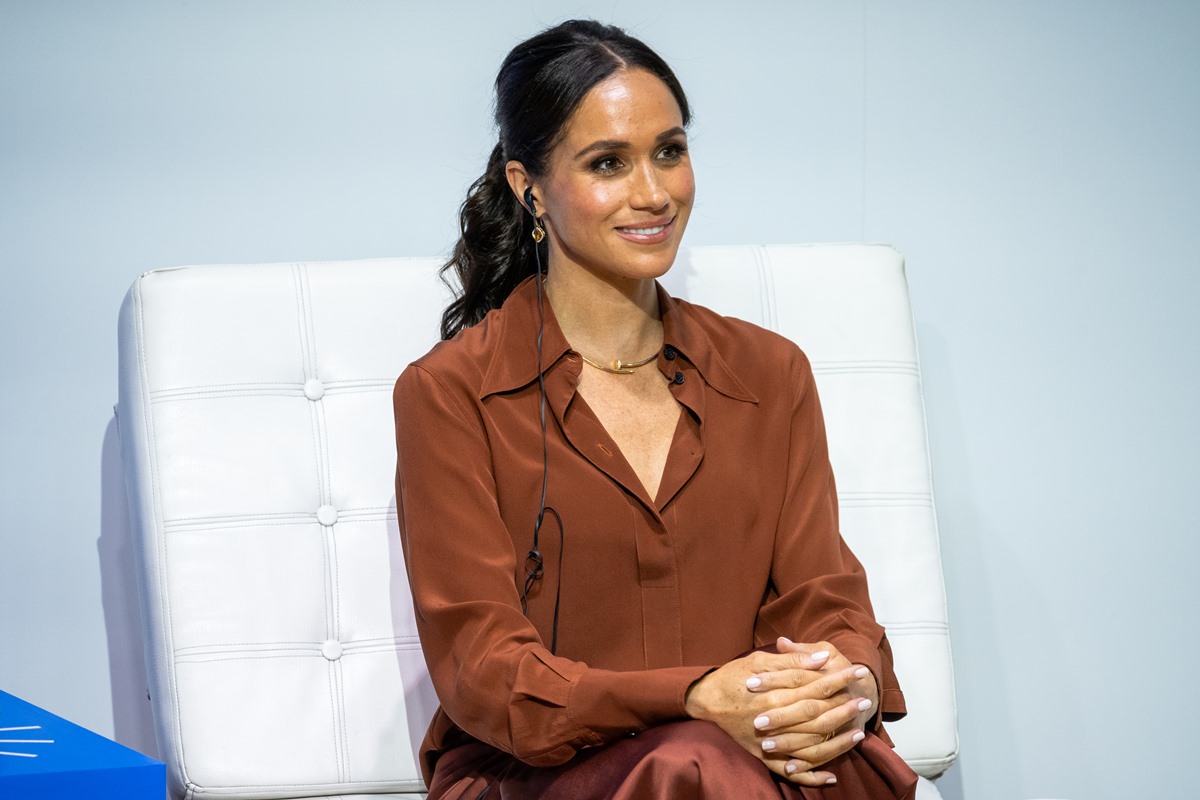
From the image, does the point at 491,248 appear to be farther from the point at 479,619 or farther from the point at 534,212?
the point at 479,619

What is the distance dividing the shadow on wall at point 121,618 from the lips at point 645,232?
42.7 inches

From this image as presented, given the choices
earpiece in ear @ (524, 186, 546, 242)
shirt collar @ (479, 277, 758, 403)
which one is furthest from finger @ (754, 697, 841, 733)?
earpiece in ear @ (524, 186, 546, 242)

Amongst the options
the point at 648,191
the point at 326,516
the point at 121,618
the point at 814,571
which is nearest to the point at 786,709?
the point at 814,571

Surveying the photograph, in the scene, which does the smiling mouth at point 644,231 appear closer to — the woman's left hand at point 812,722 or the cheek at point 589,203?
the cheek at point 589,203

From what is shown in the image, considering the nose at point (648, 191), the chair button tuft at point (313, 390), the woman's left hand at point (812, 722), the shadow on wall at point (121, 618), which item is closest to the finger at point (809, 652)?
the woman's left hand at point (812, 722)

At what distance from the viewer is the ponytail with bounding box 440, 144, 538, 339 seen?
214 cm

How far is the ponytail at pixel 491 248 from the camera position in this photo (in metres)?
2.14

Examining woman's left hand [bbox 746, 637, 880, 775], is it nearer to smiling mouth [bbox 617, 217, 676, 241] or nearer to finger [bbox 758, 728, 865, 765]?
finger [bbox 758, 728, 865, 765]

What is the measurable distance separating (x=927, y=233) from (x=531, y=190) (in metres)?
0.96

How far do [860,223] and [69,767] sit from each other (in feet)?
5.67

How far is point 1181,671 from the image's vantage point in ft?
9.02

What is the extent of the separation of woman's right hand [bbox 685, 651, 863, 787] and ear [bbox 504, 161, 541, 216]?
749 millimetres

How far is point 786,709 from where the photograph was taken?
5.28ft

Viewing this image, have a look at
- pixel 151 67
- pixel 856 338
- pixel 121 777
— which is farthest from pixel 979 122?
pixel 121 777
